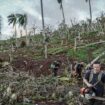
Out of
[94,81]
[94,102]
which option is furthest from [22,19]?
[94,81]

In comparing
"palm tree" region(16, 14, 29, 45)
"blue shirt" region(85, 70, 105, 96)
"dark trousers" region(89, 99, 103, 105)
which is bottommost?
"dark trousers" region(89, 99, 103, 105)

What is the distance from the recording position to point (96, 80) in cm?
1066

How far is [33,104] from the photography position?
661 inches

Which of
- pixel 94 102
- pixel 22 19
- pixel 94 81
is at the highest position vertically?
pixel 22 19

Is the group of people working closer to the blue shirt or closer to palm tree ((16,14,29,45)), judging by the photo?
the blue shirt

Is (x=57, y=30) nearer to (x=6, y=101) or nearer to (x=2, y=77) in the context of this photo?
(x=2, y=77)

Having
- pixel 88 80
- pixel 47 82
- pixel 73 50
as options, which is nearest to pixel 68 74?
pixel 47 82

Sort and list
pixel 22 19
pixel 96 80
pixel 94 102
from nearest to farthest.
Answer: pixel 96 80, pixel 94 102, pixel 22 19

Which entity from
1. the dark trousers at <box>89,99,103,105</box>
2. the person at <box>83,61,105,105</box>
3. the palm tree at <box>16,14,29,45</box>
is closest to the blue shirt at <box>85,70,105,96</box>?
the person at <box>83,61,105,105</box>

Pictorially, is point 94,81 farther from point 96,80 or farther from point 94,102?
point 94,102

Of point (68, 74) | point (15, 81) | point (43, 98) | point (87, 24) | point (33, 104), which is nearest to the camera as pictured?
Result: point (33, 104)

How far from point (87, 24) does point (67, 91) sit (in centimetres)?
4124

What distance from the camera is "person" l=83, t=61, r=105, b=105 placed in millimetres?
10570

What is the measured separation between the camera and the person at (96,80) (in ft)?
34.7
